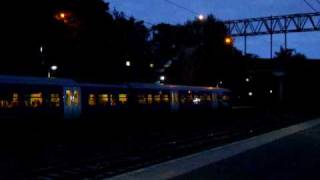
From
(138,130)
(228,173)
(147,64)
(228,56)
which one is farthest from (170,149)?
(228,56)

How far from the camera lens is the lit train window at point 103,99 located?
35.4 metres

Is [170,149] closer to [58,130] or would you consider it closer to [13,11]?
[58,130]

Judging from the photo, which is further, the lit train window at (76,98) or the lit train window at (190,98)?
the lit train window at (190,98)

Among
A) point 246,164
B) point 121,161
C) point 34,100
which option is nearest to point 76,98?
point 34,100

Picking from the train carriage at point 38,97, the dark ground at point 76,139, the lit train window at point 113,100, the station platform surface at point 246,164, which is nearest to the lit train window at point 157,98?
the dark ground at point 76,139

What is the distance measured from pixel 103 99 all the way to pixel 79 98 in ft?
9.22

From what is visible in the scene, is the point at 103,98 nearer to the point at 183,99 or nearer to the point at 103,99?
the point at 103,99

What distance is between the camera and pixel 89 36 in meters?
60.8

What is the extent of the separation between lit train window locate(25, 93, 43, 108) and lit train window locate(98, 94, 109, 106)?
6.42 meters

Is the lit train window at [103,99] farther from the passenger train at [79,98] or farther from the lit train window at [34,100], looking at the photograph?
the lit train window at [34,100]

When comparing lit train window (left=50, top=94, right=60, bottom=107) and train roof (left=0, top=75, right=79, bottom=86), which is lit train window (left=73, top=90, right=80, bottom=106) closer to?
train roof (left=0, top=75, right=79, bottom=86)

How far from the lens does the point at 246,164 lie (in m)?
17.9

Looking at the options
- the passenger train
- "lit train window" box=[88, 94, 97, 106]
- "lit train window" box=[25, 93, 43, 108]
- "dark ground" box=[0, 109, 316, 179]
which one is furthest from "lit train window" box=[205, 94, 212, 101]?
"lit train window" box=[25, 93, 43, 108]

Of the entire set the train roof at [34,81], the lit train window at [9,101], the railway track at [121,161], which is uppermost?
the train roof at [34,81]
